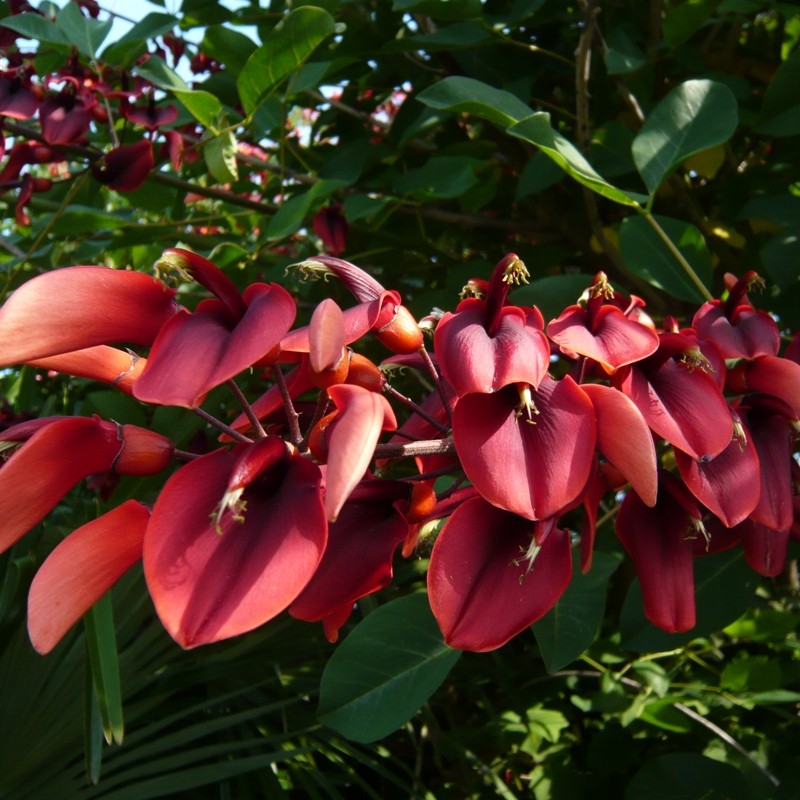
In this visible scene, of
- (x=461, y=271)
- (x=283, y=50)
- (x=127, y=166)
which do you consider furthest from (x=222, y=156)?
(x=461, y=271)

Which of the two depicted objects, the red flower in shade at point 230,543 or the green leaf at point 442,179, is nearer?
the red flower in shade at point 230,543

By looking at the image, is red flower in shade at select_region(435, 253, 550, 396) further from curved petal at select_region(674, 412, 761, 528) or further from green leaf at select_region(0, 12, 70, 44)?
green leaf at select_region(0, 12, 70, 44)

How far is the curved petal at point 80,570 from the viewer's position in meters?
0.39

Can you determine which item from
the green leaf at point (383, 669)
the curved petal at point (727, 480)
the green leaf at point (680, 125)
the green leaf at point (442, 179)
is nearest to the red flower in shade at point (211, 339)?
the curved petal at point (727, 480)

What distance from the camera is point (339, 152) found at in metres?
1.24

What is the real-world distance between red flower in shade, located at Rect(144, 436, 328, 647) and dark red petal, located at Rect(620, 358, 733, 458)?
0.19 meters

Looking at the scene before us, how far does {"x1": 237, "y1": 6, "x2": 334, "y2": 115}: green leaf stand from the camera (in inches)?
32.4

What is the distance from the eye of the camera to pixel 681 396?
48 cm

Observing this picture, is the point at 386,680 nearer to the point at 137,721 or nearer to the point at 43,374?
the point at 137,721

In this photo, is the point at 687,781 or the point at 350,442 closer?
the point at 350,442

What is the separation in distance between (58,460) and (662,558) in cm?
33

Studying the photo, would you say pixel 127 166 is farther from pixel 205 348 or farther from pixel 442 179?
pixel 205 348

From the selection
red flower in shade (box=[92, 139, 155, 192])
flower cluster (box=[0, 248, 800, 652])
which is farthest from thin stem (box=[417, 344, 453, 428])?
red flower in shade (box=[92, 139, 155, 192])

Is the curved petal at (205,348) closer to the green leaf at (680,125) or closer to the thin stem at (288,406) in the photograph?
the thin stem at (288,406)
